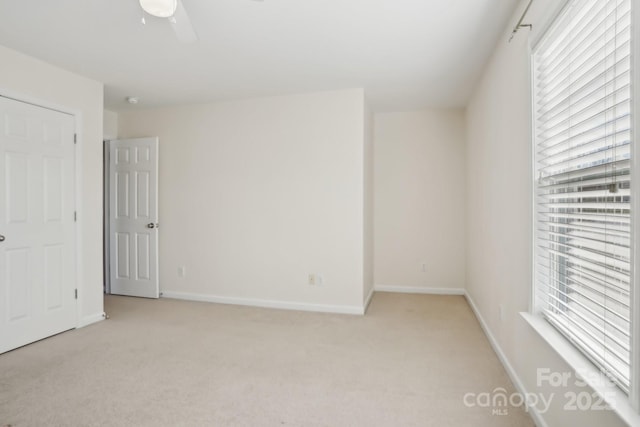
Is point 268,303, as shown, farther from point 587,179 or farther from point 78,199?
point 587,179

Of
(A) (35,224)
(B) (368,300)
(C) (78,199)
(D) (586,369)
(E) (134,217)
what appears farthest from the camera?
(E) (134,217)

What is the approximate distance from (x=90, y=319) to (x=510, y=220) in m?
Answer: 3.95

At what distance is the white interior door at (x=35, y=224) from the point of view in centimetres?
279

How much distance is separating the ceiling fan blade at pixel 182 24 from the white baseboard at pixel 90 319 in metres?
2.92

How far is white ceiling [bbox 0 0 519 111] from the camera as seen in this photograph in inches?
88.0

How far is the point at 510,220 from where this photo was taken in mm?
2357

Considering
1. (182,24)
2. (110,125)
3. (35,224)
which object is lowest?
(35,224)

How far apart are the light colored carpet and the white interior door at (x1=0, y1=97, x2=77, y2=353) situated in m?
0.26

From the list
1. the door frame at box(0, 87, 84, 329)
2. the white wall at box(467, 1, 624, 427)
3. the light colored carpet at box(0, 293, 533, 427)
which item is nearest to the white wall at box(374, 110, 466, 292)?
the white wall at box(467, 1, 624, 427)

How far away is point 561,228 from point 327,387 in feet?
5.47

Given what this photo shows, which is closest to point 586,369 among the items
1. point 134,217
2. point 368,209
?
point 368,209

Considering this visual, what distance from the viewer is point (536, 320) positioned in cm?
186

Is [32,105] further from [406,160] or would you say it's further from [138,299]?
[406,160]

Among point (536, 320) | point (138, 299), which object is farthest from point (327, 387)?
point (138, 299)
